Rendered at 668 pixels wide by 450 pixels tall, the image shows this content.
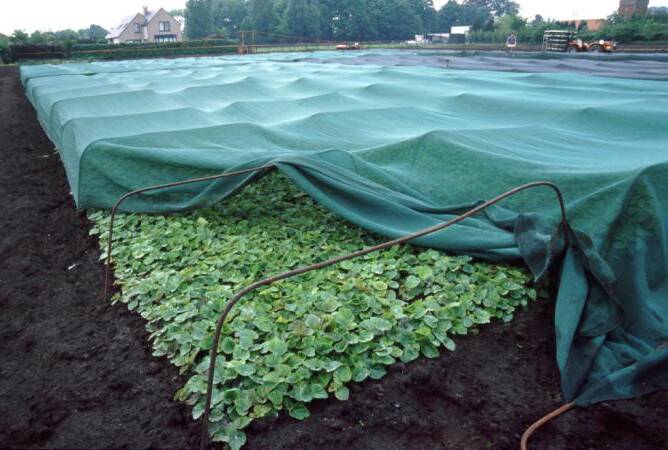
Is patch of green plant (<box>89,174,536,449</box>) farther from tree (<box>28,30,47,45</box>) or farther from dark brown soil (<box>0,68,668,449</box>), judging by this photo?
tree (<box>28,30,47,45</box>)

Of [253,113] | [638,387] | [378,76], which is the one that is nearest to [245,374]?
[638,387]

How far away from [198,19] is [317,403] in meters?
76.6

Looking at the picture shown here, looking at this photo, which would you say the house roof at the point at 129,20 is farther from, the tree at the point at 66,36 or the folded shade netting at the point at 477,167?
the folded shade netting at the point at 477,167

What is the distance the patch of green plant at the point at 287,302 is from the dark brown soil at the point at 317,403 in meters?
0.11

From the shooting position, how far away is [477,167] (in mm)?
4566

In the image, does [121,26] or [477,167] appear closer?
[477,167]

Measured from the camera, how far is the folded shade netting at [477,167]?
3.14 meters

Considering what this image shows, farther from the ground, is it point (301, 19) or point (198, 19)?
point (198, 19)

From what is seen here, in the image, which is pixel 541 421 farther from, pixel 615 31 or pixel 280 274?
pixel 615 31

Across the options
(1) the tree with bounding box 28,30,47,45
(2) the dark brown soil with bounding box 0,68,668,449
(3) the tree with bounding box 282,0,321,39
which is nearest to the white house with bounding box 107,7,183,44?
(3) the tree with bounding box 282,0,321,39

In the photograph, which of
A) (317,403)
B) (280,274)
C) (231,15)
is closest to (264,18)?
(231,15)

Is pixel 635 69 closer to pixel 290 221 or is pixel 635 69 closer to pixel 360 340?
pixel 290 221

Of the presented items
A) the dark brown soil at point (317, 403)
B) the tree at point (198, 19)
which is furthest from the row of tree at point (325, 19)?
the dark brown soil at point (317, 403)

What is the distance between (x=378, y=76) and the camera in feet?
36.2
